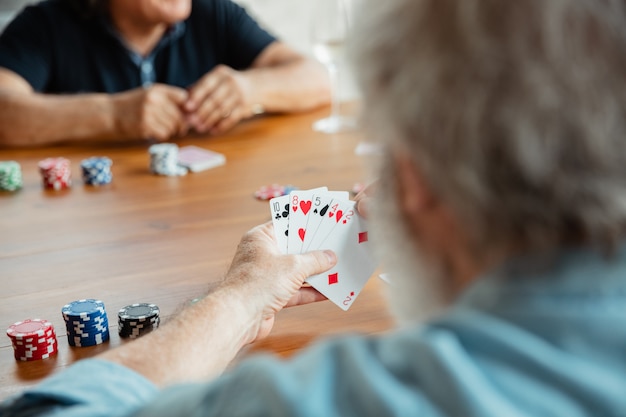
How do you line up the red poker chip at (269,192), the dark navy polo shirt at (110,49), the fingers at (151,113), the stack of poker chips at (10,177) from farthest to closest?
the dark navy polo shirt at (110,49) → the fingers at (151,113) → the stack of poker chips at (10,177) → the red poker chip at (269,192)

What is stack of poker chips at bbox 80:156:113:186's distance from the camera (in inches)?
94.0

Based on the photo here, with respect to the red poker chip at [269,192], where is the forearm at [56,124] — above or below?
above

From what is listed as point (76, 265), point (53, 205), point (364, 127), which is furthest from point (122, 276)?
point (364, 127)

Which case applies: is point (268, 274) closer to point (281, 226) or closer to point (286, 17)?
point (281, 226)

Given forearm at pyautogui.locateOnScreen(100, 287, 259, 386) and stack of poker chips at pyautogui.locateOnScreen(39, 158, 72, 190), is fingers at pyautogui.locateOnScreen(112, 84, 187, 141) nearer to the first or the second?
stack of poker chips at pyautogui.locateOnScreen(39, 158, 72, 190)

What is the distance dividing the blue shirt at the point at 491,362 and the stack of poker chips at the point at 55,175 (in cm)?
170

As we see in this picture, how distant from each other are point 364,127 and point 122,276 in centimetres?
104

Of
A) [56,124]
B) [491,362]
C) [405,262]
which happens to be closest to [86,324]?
[405,262]

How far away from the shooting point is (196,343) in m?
1.28

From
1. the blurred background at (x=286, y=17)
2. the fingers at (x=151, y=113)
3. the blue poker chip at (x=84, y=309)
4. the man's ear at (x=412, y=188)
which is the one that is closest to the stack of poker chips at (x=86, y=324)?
the blue poker chip at (x=84, y=309)

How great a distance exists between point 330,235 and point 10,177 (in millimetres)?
1154

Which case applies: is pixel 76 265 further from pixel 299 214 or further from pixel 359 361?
pixel 359 361

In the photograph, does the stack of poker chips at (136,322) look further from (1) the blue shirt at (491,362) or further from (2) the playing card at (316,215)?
(1) the blue shirt at (491,362)

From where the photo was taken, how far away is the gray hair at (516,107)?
28.0 inches
